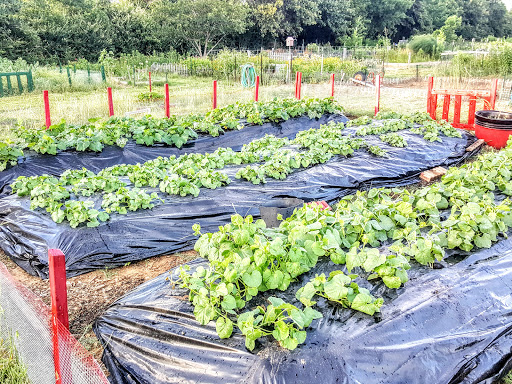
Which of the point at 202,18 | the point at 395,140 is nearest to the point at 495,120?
the point at 395,140

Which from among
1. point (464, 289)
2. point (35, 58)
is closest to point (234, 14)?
point (35, 58)

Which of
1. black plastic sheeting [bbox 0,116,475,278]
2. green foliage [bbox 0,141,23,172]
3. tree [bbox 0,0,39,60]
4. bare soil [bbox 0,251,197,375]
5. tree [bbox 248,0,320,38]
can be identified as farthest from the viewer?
tree [bbox 248,0,320,38]

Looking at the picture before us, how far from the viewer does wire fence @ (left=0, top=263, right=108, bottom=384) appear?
2.07m

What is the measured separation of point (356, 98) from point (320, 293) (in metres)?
13.5

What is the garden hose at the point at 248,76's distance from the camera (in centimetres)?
1662

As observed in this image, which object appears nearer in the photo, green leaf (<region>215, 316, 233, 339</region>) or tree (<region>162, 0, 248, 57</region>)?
green leaf (<region>215, 316, 233, 339</region>)

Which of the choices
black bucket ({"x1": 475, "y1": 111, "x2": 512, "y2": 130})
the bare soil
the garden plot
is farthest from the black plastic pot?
the bare soil

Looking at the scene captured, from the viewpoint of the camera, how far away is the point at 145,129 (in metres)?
7.38

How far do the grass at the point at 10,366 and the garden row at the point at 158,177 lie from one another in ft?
4.92

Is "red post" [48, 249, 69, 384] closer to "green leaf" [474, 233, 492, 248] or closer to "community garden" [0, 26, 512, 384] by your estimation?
"community garden" [0, 26, 512, 384]

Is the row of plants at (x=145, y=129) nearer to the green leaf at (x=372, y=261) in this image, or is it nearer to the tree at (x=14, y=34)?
the green leaf at (x=372, y=261)

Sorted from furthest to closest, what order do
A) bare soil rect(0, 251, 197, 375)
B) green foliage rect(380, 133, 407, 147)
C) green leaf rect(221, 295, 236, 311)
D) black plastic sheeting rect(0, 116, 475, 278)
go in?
1. green foliage rect(380, 133, 407, 147)
2. black plastic sheeting rect(0, 116, 475, 278)
3. bare soil rect(0, 251, 197, 375)
4. green leaf rect(221, 295, 236, 311)

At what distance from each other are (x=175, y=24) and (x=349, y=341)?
3049 cm

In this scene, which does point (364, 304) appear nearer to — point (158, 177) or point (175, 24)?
point (158, 177)
